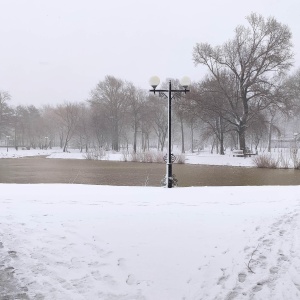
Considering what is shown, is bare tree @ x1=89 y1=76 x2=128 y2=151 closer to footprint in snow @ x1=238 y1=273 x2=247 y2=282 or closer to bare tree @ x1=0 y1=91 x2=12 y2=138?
bare tree @ x1=0 y1=91 x2=12 y2=138

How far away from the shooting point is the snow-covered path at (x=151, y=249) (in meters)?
3.61

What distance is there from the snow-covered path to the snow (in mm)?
12

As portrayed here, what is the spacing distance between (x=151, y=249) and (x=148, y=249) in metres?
0.04

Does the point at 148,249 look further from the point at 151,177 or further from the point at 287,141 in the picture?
the point at 287,141

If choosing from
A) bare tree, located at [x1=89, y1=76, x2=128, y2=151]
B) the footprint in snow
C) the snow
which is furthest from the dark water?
bare tree, located at [x1=89, y1=76, x2=128, y2=151]

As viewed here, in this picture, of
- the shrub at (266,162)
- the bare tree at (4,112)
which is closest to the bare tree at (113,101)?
the bare tree at (4,112)

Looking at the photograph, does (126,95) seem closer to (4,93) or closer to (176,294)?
(4,93)

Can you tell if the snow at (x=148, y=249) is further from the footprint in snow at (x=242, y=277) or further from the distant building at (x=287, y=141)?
the distant building at (x=287, y=141)

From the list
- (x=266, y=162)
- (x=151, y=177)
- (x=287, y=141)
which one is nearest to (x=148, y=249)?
(x=151, y=177)

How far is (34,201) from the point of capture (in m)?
7.99

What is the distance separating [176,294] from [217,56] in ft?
115

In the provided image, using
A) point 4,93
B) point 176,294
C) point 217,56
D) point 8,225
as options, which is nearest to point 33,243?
point 8,225

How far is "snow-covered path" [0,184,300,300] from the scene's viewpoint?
11.8 ft

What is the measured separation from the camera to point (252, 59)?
34.6 meters
